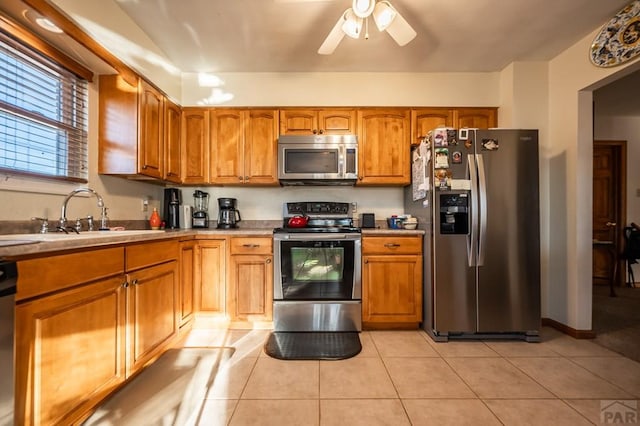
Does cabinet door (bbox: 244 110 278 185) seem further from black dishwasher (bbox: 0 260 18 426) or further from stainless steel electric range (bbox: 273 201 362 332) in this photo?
black dishwasher (bbox: 0 260 18 426)

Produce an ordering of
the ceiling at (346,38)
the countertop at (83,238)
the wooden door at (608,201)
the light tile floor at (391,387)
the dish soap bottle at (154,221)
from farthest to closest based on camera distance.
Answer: the wooden door at (608,201), the dish soap bottle at (154,221), the ceiling at (346,38), the light tile floor at (391,387), the countertop at (83,238)

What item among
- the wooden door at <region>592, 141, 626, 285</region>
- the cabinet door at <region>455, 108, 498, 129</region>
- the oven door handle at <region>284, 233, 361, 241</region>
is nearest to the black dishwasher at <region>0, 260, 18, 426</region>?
the oven door handle at <region>284, 233, 361, 241</region>

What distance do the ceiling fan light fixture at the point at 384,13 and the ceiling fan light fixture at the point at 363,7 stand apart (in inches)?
1.5

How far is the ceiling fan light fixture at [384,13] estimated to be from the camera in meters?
1.69

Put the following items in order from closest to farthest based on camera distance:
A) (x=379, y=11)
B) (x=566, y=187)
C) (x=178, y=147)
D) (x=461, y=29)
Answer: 1. (x=379, y=11)
2. (x=461, y=29)
3. (x=566, y=187)
4. (x=178, y=147)

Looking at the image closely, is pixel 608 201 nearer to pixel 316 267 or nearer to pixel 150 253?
pixel 316 267

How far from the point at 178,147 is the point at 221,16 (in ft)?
4.25

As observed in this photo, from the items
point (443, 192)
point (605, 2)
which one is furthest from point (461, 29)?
point (443, 192)

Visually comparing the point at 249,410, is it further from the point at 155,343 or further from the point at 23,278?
the point at 23,278

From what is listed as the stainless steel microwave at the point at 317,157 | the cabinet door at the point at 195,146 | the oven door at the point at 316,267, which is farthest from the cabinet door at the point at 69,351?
the stainless steel microwave at the point at 317,157

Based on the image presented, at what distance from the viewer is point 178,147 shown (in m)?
2.86

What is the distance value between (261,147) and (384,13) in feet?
5.40

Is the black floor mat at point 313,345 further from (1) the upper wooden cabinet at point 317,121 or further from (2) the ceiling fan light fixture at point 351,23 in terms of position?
(2) the ceiling fan light fixture at point 351,23

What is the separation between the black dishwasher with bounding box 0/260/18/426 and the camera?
0.90 meters
